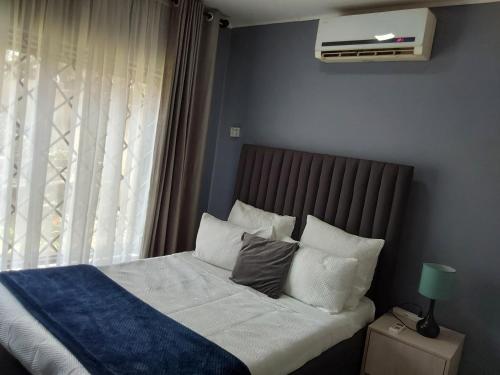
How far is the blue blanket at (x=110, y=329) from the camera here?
1627mm

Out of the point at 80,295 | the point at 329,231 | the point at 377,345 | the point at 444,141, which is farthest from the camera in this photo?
the point at 329,231

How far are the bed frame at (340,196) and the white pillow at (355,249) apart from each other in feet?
0.29

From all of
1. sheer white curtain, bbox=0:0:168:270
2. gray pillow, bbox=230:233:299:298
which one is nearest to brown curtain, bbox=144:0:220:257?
sheer white curtain, bbox=0:0:168:270

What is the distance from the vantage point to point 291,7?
9.96 ft

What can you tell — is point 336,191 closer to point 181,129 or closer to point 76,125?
point 181,129

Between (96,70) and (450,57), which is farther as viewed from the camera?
(96,70)

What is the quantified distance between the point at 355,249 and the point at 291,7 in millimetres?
1811

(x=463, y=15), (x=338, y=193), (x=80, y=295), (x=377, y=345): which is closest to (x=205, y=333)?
(x=80, y=295)

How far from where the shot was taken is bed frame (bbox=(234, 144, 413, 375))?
2.57 meters

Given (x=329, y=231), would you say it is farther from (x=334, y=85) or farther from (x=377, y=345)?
(x=334, y=85)

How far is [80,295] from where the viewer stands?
6.95 feet

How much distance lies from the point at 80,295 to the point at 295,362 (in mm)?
1134

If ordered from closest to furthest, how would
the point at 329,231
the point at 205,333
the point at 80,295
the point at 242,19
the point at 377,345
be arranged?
the point at 205,333 → the point at 80,295 → the point at 377,345 → the point at 329,231 → the point at 242,19

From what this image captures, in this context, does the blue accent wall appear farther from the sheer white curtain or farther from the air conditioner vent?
the sheer white curtain
